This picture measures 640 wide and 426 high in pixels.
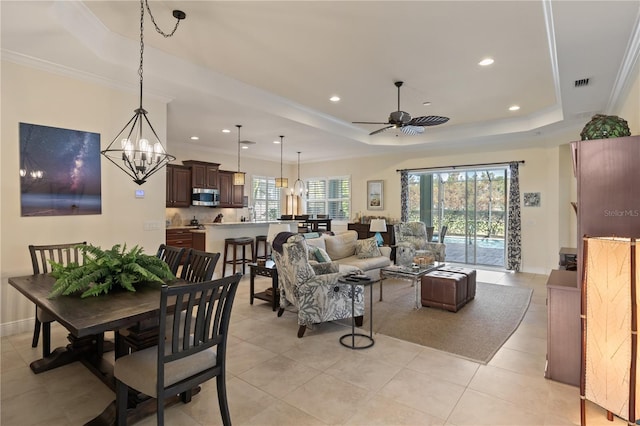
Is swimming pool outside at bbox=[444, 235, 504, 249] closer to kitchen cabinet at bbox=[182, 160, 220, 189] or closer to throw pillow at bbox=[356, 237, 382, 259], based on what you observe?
throw pillow at bbox=[356, 237, 382, 259]

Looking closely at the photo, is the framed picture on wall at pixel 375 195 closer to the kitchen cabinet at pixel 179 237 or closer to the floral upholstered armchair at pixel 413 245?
the floral upholstered armchair at pixel 413 245

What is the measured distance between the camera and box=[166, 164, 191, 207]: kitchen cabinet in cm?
764

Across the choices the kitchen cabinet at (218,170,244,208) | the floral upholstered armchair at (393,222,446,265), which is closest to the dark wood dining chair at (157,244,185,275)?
the floral upholstered armchair at (393,222,446,265)

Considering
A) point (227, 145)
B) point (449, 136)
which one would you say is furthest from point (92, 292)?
point (449, 136)

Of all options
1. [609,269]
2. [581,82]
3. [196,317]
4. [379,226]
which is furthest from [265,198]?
[609,269]

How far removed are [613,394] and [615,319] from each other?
494 mm

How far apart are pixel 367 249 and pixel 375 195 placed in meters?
3.48

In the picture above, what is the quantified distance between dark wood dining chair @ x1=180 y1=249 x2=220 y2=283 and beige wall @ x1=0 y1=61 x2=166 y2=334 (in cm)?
181

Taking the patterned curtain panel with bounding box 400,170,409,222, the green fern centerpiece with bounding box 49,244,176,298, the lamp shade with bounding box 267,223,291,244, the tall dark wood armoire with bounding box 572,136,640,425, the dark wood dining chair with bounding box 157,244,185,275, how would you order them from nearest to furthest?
the tall dark wood armoire with bounding box 572,136,640,425 → the green fern centerpiece with bounding box 49,244,176,298 → the dark wood dining chair with bounding box 157,244,185,275 → the lamp shade with bounding box 267,223,291,244 → the patterned curtain panel with bounding box 400,170,409,222

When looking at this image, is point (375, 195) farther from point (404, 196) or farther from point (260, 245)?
point (260, 245)

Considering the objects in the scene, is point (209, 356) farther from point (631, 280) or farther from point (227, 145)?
point (227, 145)

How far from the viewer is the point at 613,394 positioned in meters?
2.08

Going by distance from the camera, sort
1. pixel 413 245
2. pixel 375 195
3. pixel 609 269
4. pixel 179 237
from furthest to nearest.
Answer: pixel 375 195
pixel 179 237
pixel 413 245
pixel 609 269

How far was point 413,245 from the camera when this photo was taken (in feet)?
22.1
